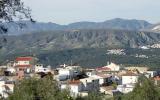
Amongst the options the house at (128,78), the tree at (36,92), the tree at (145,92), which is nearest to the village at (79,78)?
the house at (128,78)

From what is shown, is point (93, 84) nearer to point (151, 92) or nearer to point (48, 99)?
point (151, 92)

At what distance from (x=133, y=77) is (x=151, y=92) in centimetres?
6373

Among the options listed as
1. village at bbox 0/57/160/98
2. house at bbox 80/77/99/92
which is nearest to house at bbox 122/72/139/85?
village at bbox 0/57/160/98

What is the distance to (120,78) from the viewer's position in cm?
11425

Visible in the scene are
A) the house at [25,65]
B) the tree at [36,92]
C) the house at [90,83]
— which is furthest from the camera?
the house at [25,65]

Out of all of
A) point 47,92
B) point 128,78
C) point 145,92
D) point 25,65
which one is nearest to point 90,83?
point 128,78

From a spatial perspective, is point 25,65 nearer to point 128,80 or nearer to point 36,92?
point 128,80

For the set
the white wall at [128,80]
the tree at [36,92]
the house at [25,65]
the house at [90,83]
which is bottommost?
the white wall at [128,80]

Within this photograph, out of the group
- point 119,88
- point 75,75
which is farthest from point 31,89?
point 75,75

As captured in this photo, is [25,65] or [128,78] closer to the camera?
[128,78]

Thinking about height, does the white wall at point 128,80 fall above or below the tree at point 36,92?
below

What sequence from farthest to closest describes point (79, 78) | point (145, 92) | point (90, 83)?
point (79, 78), point (90, 83), point (145, 92)

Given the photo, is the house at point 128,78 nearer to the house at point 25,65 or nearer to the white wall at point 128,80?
the white wall at point 128,80

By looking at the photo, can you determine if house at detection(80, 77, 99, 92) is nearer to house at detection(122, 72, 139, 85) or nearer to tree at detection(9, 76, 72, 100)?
house at detection(122, 72, 139, 85)
